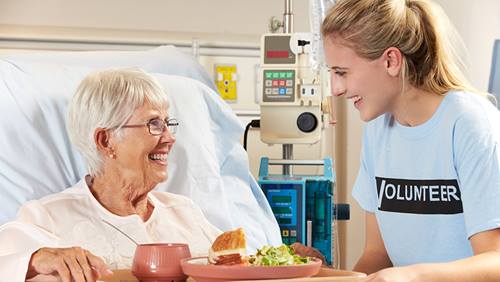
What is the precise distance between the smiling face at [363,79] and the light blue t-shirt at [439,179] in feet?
0.34

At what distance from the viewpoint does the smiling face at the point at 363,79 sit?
182 cm

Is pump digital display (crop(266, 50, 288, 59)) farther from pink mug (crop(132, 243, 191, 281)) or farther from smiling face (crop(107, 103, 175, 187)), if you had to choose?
pink mug (crop(132, 243, 191, 281))

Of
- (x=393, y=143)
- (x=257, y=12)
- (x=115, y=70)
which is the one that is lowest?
(x=393, y=143)

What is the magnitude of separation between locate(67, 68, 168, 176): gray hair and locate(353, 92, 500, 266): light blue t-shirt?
0.57 meters

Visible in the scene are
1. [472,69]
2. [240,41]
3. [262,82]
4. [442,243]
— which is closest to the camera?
[442,243]

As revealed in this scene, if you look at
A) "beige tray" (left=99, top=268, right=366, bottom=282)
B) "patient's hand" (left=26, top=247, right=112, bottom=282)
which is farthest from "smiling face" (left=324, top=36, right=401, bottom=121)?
"patient's hand" (left=26, top=247, right=112, bottom=282)

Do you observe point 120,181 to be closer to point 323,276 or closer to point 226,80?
point 323,276

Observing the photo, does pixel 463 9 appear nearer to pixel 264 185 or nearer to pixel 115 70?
pixel 264 185

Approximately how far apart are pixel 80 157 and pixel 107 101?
349mm

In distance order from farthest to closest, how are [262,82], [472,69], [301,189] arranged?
[472,69], [262,82], [301,189]

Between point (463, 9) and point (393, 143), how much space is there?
7.28 ft

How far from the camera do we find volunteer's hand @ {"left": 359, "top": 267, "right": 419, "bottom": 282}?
1351 mm

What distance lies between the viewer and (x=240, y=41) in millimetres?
3527

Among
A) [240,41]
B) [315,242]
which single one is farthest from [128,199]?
[240,41]
